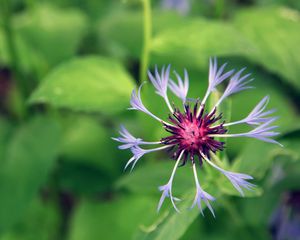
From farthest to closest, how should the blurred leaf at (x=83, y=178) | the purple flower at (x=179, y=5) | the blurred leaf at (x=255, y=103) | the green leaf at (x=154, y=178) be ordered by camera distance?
1. the purple flower at (x=179, y=5)
2. the blurred leaf at (x=83, y=178)
3. the blurred leaf at (x=255, y=103)
4. the green leaf at (x=154, y=178)

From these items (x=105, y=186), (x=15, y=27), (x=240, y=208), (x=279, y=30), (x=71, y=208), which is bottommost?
(x=71, y=208)

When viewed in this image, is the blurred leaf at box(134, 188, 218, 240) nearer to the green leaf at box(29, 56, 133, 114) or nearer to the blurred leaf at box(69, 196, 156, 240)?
the green leaf at box(29, 56, 133, 114)

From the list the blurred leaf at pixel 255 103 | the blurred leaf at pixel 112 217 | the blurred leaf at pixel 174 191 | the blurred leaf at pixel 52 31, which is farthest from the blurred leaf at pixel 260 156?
the blurred leaf at pixel 52 31

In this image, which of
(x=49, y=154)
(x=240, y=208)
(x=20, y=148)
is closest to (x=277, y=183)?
(x=240, y=208)

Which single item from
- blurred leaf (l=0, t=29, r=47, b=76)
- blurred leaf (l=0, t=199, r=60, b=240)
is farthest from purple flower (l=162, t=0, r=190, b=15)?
blurred leaf (l=0, t=199, r=60, b=240)

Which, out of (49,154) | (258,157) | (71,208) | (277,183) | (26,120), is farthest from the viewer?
(71,208)

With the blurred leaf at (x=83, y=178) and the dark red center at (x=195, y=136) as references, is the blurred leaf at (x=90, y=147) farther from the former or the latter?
the dark red center at (x=195, y=136)

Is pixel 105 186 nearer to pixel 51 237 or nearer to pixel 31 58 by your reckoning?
pixel 51 237

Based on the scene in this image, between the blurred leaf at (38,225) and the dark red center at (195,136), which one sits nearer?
the dark red center at (195,136)
